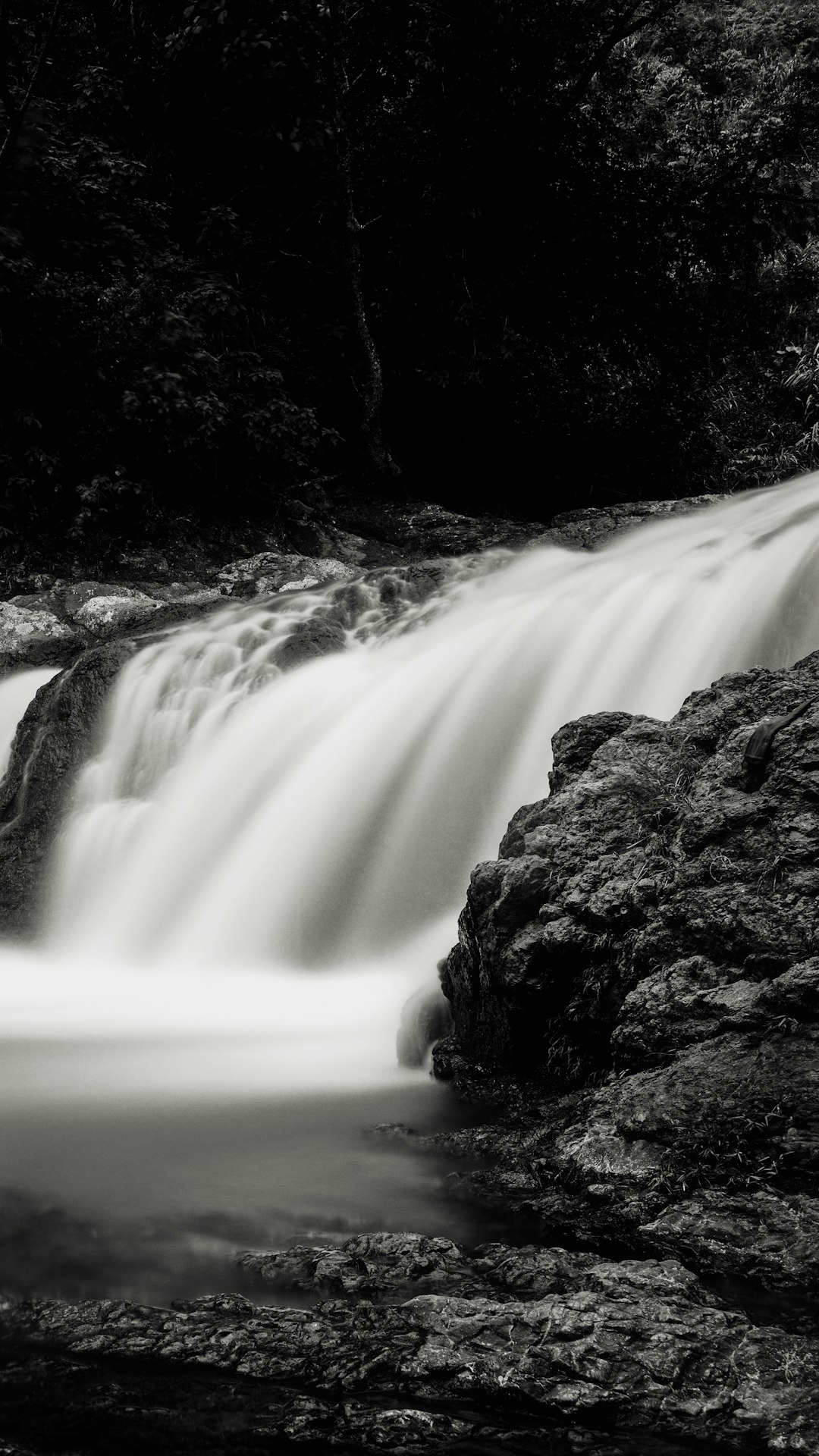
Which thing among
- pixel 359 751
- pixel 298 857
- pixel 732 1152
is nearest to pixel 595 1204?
pixel 732 1152

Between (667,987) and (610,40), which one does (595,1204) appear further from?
(610,40)

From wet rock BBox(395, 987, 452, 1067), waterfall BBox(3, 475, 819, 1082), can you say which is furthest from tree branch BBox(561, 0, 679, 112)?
wet rock BBox(395, 987, 452, 1067)

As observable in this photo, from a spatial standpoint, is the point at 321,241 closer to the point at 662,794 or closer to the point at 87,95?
the point at 87,95

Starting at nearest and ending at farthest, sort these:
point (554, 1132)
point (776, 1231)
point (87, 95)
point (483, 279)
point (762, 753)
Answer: point (776, 1231)
point (554, 1132)
point (762, 753)
point (87, 95)
point (483, 279)

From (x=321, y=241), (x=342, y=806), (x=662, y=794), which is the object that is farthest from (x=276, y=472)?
(x=662, y=794)

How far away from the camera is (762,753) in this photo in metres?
3.32

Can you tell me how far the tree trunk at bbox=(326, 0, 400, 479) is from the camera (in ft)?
44.0

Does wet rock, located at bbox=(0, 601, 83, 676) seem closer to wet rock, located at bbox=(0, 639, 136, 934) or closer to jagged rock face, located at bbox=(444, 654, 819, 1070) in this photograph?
wet rock, located at bbox=(0, 639, 136, 934)

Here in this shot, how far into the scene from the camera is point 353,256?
46.6ft

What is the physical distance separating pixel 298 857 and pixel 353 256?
34.8ft

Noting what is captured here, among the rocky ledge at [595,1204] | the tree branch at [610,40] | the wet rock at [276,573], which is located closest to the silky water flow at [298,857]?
the rocky ledge at [595,1204]

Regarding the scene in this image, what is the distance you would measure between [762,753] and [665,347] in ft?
43.2

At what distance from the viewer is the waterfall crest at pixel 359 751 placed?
18.5ft

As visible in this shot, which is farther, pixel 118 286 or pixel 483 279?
pixel 483 279
